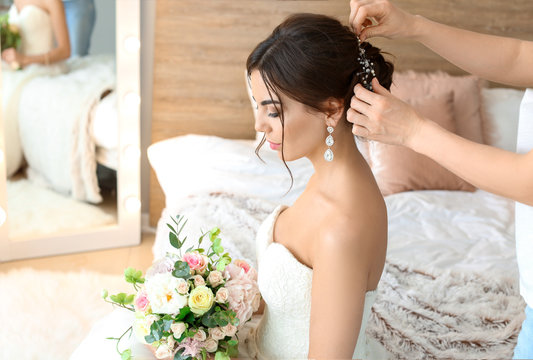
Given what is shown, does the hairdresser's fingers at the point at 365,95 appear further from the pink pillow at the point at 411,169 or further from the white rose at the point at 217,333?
the pink pillow at the point at 411,169

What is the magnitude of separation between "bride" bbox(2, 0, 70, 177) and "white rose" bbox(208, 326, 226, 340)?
1.76 m

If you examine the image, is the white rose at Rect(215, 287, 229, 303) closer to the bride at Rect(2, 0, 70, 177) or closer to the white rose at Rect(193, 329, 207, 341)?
the white rose at Rect(193, 329, 207, 341)

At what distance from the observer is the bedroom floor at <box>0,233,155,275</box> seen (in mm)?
2783

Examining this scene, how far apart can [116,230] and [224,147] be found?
77 centimetres

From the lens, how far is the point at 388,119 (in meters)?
1.06

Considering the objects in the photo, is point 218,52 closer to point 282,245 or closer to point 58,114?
point 58,114

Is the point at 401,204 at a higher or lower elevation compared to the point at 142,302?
lower

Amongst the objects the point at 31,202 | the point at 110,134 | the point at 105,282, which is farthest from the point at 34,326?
the point at 110,134

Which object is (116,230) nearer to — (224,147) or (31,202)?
(31,202)

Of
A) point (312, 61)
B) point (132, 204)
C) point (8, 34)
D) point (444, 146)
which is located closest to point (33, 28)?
point (8, 34)

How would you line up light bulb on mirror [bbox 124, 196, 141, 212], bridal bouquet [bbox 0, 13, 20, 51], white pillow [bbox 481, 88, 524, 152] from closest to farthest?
bridal bouquet [bbox 0, 13, 20, 51], white pillow [bbox 481, 88, 524, 152], light bulb on mirror [bbox 124, 196, 141, 212]

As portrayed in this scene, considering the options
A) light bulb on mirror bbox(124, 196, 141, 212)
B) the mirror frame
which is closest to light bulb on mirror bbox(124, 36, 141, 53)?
the mirror frame

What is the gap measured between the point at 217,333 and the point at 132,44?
1.86 meters

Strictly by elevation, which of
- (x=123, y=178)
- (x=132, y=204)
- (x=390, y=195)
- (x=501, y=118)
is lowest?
(x=132, y=204)
